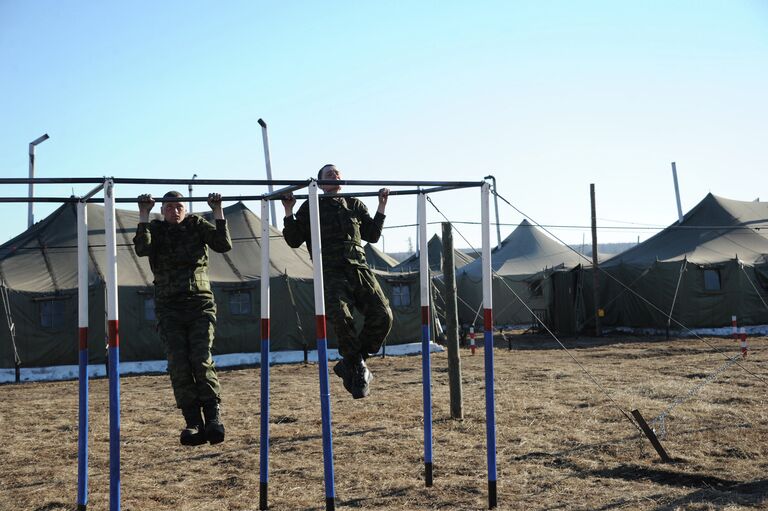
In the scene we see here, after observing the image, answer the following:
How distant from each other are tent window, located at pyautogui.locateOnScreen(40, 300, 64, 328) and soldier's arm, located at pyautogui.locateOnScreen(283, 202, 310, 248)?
40.8 feet

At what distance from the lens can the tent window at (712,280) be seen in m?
23.0

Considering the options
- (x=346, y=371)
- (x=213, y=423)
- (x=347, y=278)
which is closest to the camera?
(x=213, y=423)

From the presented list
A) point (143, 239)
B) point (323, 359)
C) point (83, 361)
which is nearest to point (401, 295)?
point (143, 239)

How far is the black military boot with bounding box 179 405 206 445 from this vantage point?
546cm

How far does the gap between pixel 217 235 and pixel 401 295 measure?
14.8m

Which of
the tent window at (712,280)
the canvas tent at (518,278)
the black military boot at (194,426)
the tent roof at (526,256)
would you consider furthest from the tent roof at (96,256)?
the tent window at (712,280)

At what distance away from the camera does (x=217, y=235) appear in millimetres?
5848

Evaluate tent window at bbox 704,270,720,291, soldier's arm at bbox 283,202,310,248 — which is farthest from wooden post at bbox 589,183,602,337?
soldier's arm at bbox 283,202,310,248

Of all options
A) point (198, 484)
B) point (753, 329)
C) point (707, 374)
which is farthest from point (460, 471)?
point (753, 329)

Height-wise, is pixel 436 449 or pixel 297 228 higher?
pixel 297 228

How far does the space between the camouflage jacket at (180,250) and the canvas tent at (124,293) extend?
10367 mm

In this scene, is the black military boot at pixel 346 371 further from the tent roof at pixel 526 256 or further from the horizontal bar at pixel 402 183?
the tent roof at pixel 526 256

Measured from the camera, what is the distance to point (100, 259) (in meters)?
17.3

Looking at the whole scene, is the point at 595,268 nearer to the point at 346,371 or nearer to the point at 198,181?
the point at 346,371
